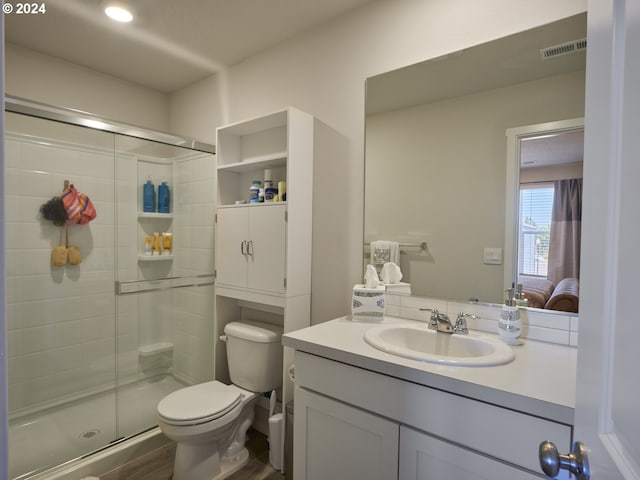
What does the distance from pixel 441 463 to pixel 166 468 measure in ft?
5.39

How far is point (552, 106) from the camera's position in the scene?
1.33m

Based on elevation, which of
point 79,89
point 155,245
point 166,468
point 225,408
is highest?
point 79,89

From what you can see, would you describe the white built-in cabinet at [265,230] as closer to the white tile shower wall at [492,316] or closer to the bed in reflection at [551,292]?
the white tile shower wall at [492,316]

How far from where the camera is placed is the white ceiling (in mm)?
1857

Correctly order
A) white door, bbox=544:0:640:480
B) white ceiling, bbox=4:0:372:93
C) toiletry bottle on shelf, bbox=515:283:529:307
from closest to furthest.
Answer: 1. white door, bbox=544:0:640:480
2. toiletry bottle on shelf, bbox=515:283:529:307
3. white ceiling, bbox=4:0:372:93

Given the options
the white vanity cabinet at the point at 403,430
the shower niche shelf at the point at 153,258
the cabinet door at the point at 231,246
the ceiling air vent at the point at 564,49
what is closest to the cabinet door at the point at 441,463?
the white vanity cabinet at the point at 403,430

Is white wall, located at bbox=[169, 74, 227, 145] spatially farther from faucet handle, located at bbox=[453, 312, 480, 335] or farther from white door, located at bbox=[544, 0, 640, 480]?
white door, located at bbox=[544, 0, 640, 480]

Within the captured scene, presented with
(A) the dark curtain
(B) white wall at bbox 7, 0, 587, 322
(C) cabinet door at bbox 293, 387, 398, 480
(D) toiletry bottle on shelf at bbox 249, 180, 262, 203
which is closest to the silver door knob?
(C) cabinet door at bbox 293, 387, 398, 480

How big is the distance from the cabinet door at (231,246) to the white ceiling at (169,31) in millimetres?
1056

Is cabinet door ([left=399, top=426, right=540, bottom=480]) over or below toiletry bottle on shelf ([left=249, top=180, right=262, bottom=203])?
below

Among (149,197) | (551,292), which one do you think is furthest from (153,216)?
(551,292)

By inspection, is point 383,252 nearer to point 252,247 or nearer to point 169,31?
point 252,247

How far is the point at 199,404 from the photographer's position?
1.81 meters

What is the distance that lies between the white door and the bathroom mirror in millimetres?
851
